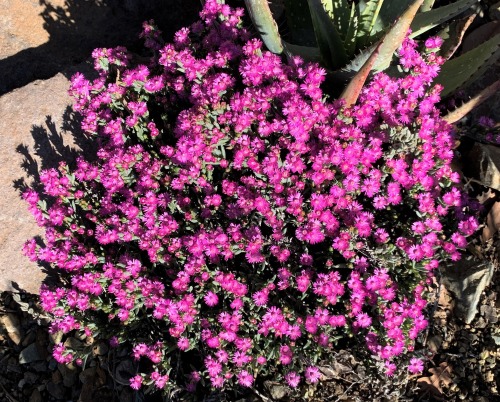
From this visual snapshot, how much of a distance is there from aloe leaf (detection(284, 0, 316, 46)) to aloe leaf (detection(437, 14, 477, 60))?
0.90 meters

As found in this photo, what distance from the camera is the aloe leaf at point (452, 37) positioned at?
3.17 m

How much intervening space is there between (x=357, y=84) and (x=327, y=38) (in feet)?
1.82

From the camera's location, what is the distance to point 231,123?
3021mm

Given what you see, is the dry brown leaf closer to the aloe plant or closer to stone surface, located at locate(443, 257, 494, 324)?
stone surface, located at locate(443, 257, 494, 324)

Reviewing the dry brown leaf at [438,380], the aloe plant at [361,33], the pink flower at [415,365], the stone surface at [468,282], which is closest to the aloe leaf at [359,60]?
the aloe plant at [361,33]

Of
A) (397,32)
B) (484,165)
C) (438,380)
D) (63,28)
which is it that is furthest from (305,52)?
(438,380)

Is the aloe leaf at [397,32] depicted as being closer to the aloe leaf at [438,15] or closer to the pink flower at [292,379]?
the aloe leaf at [438,15]

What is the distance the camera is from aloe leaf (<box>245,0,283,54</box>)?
294 cm

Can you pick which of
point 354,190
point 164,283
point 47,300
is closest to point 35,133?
point 47,300

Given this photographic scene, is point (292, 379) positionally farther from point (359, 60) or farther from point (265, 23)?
point (265, 23)

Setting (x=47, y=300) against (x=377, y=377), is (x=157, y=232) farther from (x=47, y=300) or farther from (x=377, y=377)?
(x=377, y=377)

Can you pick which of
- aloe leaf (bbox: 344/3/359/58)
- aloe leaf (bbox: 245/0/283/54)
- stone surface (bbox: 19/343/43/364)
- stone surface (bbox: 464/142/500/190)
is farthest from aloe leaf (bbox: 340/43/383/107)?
stone surface (bbox: 19/343/43/364)

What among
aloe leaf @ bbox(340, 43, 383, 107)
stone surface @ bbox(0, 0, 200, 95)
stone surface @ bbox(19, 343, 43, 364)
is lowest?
stone surface @ bbox(19, 343, 43, 364)

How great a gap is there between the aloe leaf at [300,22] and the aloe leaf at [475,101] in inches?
44.4
